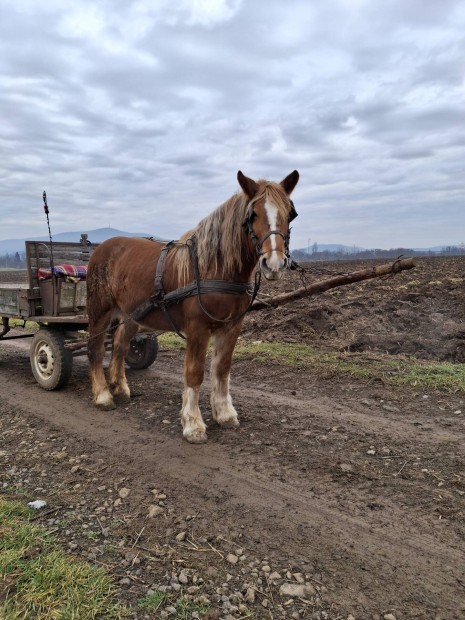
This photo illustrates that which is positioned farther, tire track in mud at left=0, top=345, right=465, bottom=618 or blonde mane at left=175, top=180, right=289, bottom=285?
blonde mane at left=175, top=180, right=289, bottom=285

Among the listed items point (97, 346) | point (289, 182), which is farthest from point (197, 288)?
point (97, 346)

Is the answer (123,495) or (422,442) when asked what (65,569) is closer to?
(123,495)

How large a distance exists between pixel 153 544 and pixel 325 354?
535 centimetres

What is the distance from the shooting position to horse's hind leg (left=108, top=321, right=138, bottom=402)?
5715 millimetres

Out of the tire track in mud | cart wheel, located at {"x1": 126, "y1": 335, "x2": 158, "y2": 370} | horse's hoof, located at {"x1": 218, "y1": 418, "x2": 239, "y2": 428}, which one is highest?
cart wheel, located at {"x1": 126, "y1": 335, "x2": 158, "y2": 370}

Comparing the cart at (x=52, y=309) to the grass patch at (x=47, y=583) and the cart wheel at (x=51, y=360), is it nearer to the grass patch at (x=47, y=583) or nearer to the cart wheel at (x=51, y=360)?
the cart wheel at (x=51, y=360)

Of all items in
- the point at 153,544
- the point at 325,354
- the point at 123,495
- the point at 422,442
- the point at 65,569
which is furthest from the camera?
the point at 325,354

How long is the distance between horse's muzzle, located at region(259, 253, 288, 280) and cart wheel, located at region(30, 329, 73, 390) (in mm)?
3711

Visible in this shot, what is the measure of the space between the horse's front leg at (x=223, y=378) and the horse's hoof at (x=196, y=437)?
0.40m

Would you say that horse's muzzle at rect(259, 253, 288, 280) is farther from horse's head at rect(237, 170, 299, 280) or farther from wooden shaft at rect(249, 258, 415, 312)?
wooden shaft at rect(249, 258, 415, 312)

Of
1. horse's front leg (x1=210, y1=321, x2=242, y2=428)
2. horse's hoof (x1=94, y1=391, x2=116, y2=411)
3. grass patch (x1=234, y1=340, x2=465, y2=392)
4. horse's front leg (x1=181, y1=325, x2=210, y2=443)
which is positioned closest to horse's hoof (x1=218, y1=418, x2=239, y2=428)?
horse's front leg (x1=210, y1=321, x2=242, y2=428)

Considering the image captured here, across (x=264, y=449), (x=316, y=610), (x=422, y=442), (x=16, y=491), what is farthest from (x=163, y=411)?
(x=316, y=610)

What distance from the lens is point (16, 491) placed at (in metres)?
3.33

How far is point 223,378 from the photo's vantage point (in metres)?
4.69
